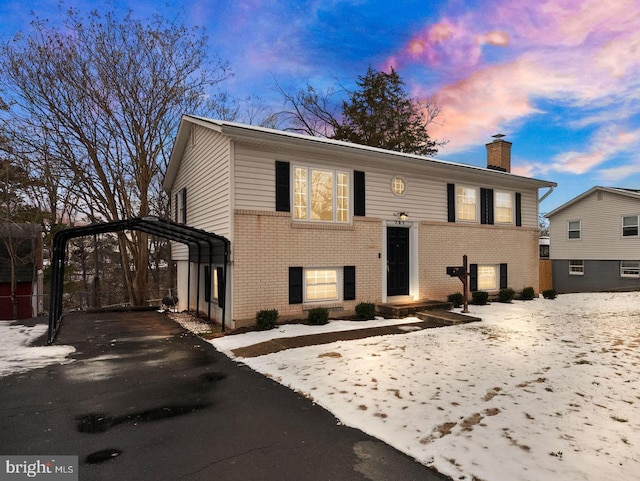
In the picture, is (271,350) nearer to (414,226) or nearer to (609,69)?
(414,226)

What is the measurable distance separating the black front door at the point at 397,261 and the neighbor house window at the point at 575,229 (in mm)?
20732

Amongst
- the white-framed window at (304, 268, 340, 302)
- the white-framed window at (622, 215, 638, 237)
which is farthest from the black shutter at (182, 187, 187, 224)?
the white-framed window at (622, 215, 638, 237)

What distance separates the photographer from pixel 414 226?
12.6 metres

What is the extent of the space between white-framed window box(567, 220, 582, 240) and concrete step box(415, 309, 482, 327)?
21.2 metres

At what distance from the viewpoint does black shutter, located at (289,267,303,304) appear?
1019 cm

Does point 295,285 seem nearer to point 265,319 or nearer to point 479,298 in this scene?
point 265,319

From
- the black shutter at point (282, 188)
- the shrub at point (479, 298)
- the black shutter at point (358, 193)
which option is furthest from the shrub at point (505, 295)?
the black shutter at point (282, 188)

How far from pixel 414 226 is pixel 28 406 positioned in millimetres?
10940

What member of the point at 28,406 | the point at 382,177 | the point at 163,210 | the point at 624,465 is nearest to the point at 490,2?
the point at 382,177

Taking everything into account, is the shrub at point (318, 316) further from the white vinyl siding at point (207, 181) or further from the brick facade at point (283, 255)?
the white vinyl siding at point (207, 181)

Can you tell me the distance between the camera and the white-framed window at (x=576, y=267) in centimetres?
2608

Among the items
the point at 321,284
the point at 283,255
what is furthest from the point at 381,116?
the point at 283,255

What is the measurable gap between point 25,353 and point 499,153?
18885 millimetres

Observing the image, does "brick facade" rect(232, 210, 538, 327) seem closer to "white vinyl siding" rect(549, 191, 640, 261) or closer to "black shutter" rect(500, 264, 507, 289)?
"black shutter" rect(500, 264, 507, 289)
